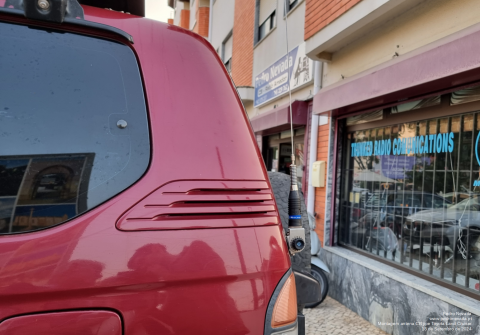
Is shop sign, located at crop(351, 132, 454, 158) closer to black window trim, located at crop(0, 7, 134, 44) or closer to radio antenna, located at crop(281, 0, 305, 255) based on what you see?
radio antenna, located at crop(281, 0, 305, 255)

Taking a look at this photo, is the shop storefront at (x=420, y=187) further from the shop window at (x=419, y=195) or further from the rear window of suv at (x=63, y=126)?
the rear window of suv at (x=63, y=126)

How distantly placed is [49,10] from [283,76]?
21.4ft

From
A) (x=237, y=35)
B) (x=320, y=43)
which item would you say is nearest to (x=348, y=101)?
(x=320, y=43)

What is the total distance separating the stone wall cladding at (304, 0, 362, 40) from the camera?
4650 mm

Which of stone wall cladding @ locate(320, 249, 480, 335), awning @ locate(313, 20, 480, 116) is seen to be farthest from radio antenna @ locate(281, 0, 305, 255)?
stone wall cladding @ locate(320, 249, 480, 335)

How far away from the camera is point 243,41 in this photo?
10422mm

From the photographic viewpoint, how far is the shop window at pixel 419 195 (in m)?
3.64

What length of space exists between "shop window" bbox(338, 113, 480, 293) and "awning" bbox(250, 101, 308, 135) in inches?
44.4

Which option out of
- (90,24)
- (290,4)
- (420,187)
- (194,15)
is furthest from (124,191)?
(194,15)

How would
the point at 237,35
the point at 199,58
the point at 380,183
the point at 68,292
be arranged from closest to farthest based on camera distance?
the point at 68,292 < the point at 199,58 < the point at 380,183 < the point at 237,35

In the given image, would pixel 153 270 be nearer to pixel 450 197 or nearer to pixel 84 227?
pixel 84 227

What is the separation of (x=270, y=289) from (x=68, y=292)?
61cm

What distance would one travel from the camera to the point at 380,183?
4930mm

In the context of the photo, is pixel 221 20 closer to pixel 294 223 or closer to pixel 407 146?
pixel 407 146
